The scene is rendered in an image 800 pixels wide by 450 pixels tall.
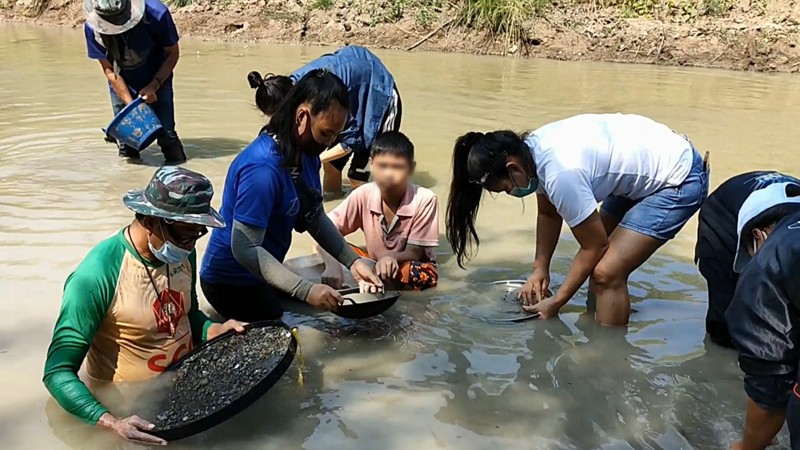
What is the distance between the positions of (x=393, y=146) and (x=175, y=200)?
165 cm

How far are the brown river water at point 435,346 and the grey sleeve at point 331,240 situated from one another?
0.35 metres

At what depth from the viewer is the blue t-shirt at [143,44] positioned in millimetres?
5658

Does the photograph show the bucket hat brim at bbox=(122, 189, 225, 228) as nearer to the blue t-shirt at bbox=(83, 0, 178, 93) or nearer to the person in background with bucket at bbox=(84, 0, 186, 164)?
the person in background with bucket at bbox=(84, 0, 186, 164)

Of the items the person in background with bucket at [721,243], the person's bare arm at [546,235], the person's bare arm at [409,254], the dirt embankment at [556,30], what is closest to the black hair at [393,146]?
the person's bare arm at [409,254]

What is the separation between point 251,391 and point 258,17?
14.0 m

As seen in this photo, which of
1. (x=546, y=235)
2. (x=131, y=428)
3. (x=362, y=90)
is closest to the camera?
(x=131, y=428)

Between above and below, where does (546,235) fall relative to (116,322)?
below

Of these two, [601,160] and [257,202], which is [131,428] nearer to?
[257,202]

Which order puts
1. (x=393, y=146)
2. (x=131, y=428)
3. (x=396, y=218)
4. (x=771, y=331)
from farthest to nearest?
(x=396, y=218) < (x=393, y=146) < (x=131, y=428) < (x=771, y=331)

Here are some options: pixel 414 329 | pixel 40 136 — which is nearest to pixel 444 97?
pixel 40 136

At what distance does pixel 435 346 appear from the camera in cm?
335

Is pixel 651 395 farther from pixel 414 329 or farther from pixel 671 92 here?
pixel 671 92

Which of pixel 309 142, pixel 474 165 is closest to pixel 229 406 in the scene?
pixel 309 142

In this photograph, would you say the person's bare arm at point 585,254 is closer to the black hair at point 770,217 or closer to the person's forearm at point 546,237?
the person's forearm at point 546,237
